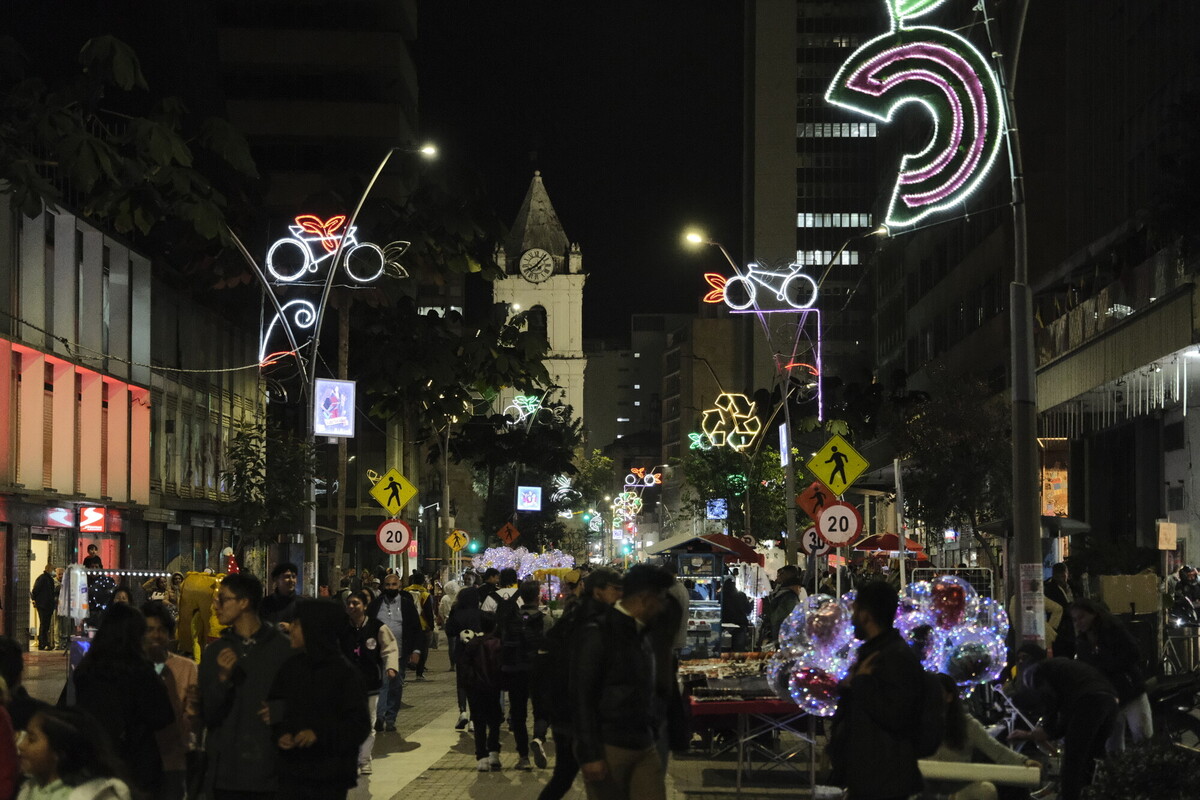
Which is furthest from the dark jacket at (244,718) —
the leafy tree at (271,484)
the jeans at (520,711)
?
the leafy tree at (271,484)

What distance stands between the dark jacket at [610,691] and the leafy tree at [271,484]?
26515 mm

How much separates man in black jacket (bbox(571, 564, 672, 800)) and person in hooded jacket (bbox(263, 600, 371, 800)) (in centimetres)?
123

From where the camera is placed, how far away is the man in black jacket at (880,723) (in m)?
7.88

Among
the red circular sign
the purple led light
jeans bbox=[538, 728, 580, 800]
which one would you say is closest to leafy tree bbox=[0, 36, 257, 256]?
jeans bbox=[538, 728, 580, 800]

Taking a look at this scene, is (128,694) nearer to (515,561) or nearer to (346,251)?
(346,251)

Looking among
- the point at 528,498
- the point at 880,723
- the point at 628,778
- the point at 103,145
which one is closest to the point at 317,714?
the point at 628,778

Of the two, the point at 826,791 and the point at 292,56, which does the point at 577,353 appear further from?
the point at 826,791

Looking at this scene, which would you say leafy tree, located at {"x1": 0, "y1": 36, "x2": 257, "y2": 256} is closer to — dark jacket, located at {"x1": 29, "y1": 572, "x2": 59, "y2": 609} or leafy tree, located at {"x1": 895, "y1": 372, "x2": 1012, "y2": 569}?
dark jacket, located at {"x1": 29, "y1": 572, "x2": 59, "y2": 609}

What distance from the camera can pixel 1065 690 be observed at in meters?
11.2

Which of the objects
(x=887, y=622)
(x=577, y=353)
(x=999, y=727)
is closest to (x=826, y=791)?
(x=999, y=727)

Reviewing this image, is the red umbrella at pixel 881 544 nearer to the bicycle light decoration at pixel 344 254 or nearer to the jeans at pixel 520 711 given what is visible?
the bicycle light decoration at pixel 344 254

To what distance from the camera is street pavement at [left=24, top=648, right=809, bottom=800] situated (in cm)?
1459

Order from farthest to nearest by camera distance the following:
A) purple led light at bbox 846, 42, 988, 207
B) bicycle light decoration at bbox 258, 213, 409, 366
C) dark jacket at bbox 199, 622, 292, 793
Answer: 1. bicycle light decoration at bbox 258, 213, 409, 366
2. purple led light at bbox 846, 42, 988, 207
3. dark jacket at bbox 199, 622, 292, 793

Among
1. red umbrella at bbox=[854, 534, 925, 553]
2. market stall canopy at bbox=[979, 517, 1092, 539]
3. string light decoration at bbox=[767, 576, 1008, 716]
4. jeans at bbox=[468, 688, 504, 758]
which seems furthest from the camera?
red umbrella at bbox=[854, 534, 925, 553]
